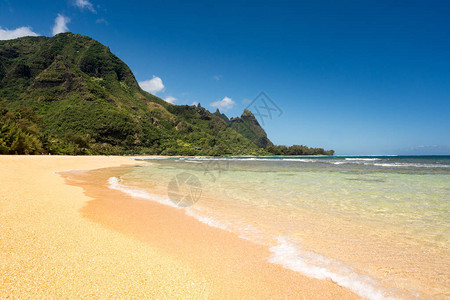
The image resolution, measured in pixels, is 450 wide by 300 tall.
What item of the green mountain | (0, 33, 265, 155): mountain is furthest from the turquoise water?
(0, 33, 265, 155): mountain

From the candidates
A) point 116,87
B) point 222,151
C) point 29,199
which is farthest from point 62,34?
point 29,199

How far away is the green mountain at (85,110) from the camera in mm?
50625

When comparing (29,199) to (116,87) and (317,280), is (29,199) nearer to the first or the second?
(317,280)

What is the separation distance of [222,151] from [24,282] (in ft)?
363

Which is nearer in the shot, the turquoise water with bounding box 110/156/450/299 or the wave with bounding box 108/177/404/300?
the wave with bounding box 108/177/404/300

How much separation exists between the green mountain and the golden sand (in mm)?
28964

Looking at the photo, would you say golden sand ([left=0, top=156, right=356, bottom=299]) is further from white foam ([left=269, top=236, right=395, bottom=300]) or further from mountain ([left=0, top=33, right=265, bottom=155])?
mountain ([left=0, top=33, right=265, bottom=155])

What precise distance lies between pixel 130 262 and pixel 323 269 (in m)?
2.62

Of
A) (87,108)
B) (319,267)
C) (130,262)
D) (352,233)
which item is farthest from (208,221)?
(87,108)

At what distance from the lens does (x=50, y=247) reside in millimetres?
2910

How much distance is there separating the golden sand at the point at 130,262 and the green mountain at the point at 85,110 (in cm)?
Answer: 2896

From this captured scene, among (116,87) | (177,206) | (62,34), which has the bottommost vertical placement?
(177,206)

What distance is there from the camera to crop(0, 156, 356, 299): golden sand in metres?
2.20

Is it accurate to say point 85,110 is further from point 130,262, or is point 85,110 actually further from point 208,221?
point 130,262
